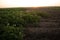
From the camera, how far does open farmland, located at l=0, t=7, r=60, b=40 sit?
4.89 ft

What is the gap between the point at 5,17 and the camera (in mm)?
1703

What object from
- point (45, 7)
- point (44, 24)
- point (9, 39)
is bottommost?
point (9, 39)

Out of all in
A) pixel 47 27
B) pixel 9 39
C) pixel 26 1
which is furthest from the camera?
pixel 26 1

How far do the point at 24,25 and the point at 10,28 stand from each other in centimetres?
16

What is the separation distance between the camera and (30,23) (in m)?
1.66

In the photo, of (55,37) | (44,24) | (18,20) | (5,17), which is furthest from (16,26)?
(55,37)

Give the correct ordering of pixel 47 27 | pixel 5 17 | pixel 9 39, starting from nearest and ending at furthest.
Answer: pixel 9 39, pixel 47 27, pixel 5 17

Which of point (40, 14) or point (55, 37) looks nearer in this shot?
point (55, 37)

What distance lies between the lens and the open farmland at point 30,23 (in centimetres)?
149

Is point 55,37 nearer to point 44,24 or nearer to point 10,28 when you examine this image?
point 44,24

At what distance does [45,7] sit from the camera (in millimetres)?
1806

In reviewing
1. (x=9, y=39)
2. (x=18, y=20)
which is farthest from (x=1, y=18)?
(x=9, y=39)

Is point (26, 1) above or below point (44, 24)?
above

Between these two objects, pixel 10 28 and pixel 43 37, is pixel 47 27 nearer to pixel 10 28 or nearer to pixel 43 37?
pixel 43 37
